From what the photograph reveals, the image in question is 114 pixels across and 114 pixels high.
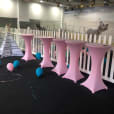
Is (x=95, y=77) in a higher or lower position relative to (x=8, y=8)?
lower

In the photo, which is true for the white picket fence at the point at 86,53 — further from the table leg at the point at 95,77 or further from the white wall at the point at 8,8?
the white wall at the point at 8,8

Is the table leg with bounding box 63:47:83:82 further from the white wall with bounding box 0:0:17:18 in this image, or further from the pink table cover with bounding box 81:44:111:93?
the white wall with bounding box 0:0:17:18

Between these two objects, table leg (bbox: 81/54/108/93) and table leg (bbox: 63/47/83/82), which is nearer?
table leg (bbox: 81/54/108/93)

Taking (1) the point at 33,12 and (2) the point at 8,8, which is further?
(1) the point at 33,12

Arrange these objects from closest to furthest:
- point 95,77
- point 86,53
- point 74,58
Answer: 1. point 95,77
2. point 74,58
3. point 86,53

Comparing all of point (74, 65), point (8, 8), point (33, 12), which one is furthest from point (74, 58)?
point (33, 12)

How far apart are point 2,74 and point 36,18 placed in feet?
27.2

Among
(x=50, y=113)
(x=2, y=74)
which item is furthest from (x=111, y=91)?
(x=2, y=74)

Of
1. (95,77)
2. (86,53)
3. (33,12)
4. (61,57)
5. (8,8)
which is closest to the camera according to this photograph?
(95,77)

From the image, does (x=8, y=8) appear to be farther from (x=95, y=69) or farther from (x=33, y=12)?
(x=95, y=69)

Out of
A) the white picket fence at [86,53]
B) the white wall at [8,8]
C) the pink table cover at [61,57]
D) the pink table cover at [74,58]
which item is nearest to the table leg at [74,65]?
the pink table cover at [74,58]

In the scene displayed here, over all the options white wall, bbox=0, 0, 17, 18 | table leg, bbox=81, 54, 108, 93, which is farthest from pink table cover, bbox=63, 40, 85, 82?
white wall, bbox=0, 0, 17, 18

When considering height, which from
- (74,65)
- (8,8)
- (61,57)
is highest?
(8,8)

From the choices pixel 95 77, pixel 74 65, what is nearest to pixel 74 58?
pixel 74 65
